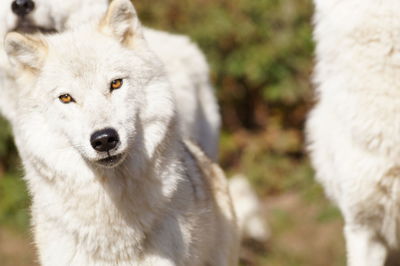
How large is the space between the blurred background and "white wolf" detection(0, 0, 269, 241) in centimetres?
142

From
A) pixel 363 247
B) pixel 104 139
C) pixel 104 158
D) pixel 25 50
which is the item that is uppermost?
pixel 25 50

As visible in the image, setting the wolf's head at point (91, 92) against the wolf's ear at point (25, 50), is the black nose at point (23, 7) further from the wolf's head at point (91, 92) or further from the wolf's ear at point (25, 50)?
the wolf's ear at point (25, 50)

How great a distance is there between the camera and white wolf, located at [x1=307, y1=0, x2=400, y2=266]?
4473mm

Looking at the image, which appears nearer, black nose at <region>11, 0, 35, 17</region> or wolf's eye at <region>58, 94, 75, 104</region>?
wolf's eye at <region>58, 94, 75, 104</region>

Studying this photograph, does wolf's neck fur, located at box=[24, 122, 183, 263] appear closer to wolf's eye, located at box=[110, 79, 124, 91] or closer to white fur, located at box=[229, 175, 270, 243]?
wolf's eye, located at box=[110, 79, 124, 91]

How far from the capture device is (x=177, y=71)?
629 centimetres

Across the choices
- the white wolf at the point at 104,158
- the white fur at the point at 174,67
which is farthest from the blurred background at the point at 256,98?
the white wolf at the point at 104,158

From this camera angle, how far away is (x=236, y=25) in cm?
995

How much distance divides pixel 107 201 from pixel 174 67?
257 centimetres

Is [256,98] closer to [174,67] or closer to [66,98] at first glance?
[174,67]

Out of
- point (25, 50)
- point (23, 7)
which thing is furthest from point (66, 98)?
point (23, 7)

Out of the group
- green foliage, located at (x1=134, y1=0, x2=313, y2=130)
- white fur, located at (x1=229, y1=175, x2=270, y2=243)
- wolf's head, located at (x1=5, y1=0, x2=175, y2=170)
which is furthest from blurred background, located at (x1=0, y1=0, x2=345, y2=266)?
wolf's head, located at (x1=5, y1=0, x2=175, y2=170)

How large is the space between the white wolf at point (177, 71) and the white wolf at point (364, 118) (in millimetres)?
1201

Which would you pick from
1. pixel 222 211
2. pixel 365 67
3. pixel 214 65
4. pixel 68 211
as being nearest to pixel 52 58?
pixel 68 211
